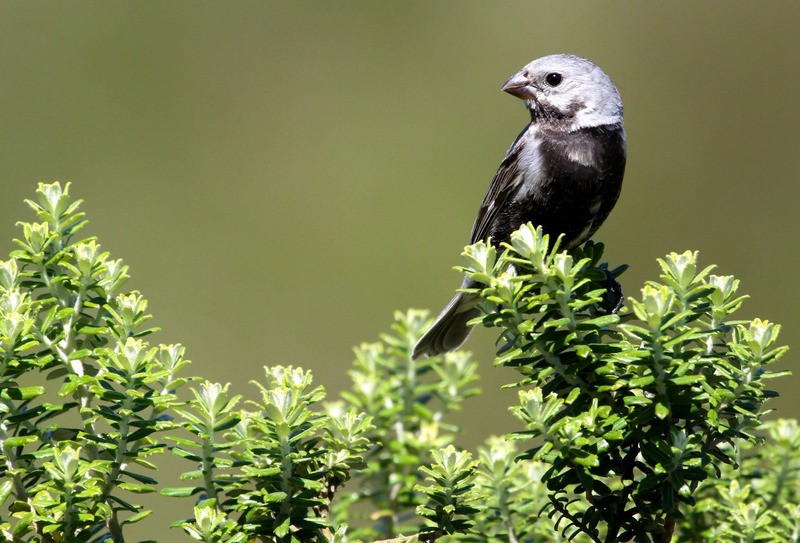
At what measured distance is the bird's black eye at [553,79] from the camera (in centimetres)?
350

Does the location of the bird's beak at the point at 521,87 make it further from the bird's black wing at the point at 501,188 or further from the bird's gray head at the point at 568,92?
the bird's black wing at the point at 501,188

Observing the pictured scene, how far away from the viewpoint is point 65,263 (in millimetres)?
1573

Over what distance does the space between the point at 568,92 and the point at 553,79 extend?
0.32ft

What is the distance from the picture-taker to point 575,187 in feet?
10.1

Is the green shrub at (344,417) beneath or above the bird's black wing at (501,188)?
beneath

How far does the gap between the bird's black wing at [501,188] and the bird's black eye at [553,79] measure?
0.22m

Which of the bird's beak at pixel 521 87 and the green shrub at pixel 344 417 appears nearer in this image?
the green shrub at pixel 344 417

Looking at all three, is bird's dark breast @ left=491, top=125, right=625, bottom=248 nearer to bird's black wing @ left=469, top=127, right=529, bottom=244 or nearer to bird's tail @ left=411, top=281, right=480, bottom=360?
bird's black wing @ left=469, top=127, right=529, bottom=244

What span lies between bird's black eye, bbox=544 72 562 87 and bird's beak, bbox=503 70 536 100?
0.24 ft

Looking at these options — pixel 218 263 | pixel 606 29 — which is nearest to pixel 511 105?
pixel 606 29

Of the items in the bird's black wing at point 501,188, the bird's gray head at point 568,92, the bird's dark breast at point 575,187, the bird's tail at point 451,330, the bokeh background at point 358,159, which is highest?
the bokeh background at point 358,159

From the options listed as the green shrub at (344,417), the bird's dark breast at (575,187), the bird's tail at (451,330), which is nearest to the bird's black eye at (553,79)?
the bird's dark breast at (575,187)

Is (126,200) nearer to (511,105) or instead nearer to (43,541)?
(511,105)

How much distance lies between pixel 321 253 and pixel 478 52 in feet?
9.69
